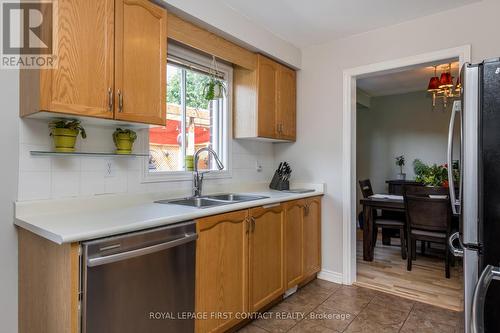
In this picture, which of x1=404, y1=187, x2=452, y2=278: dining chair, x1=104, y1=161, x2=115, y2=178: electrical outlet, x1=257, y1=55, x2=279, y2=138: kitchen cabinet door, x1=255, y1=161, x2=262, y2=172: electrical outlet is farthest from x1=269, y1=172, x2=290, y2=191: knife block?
x1=104, y1=161, x2=115, y2=178: electrical outlet

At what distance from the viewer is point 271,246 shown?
229 cm

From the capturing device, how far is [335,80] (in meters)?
2.97

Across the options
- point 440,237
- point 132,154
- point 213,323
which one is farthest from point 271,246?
point 440,237

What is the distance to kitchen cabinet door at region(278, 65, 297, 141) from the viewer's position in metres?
3.01

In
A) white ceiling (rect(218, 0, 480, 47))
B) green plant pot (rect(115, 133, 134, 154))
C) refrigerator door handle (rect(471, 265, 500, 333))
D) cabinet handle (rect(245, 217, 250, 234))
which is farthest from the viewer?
white ceiling (rect(218, 0, 480, 47))

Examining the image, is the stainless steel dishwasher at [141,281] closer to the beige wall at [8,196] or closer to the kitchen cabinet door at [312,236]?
the beige wall at [8,196]

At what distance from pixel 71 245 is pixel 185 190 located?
123 centimetres

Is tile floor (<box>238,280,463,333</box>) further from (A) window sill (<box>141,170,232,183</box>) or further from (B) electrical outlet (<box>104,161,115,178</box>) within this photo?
(B) electrical outlet (<box>104,161,115,178</box>)

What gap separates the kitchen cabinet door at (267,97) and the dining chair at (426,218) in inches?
67.1

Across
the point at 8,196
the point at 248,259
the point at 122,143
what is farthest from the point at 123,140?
the point at 248,259

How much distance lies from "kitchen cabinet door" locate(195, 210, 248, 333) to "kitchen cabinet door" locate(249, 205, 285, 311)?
84 mm

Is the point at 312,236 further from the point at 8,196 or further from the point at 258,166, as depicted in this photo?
the point at 8,196

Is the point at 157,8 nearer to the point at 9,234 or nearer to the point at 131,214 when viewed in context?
the point at 131,214

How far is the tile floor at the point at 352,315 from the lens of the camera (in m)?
2.09
